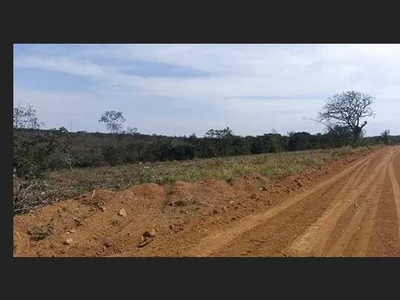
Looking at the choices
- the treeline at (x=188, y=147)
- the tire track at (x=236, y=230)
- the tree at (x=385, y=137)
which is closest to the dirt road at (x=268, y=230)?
the tire track at (x=236, y=230)

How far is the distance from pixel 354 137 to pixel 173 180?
1892 inches

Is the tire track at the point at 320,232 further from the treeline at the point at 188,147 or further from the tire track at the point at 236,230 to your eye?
the treeline at the point at 188,147

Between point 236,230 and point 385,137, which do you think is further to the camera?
point 385,137

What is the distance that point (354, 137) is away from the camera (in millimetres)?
59344

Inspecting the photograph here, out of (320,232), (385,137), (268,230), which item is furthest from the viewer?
(385,137)

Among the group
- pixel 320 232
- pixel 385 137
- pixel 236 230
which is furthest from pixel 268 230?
pixel 385 137

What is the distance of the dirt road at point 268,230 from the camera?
7.72 metres

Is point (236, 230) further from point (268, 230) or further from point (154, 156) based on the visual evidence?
point (154, 156)

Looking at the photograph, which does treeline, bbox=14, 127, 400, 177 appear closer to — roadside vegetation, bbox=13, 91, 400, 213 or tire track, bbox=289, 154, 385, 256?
roadside vegetation, bbox=13, 91, 400, 213

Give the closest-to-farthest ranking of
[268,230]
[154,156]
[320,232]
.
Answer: [320,232], [268,230], [154,156]

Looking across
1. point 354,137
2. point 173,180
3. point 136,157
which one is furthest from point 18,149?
point 354,137

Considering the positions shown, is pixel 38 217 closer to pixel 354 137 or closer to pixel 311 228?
pixel 311 228

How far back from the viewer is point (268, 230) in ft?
29.6

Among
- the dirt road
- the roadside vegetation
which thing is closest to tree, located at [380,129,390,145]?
the roadside vegetation
